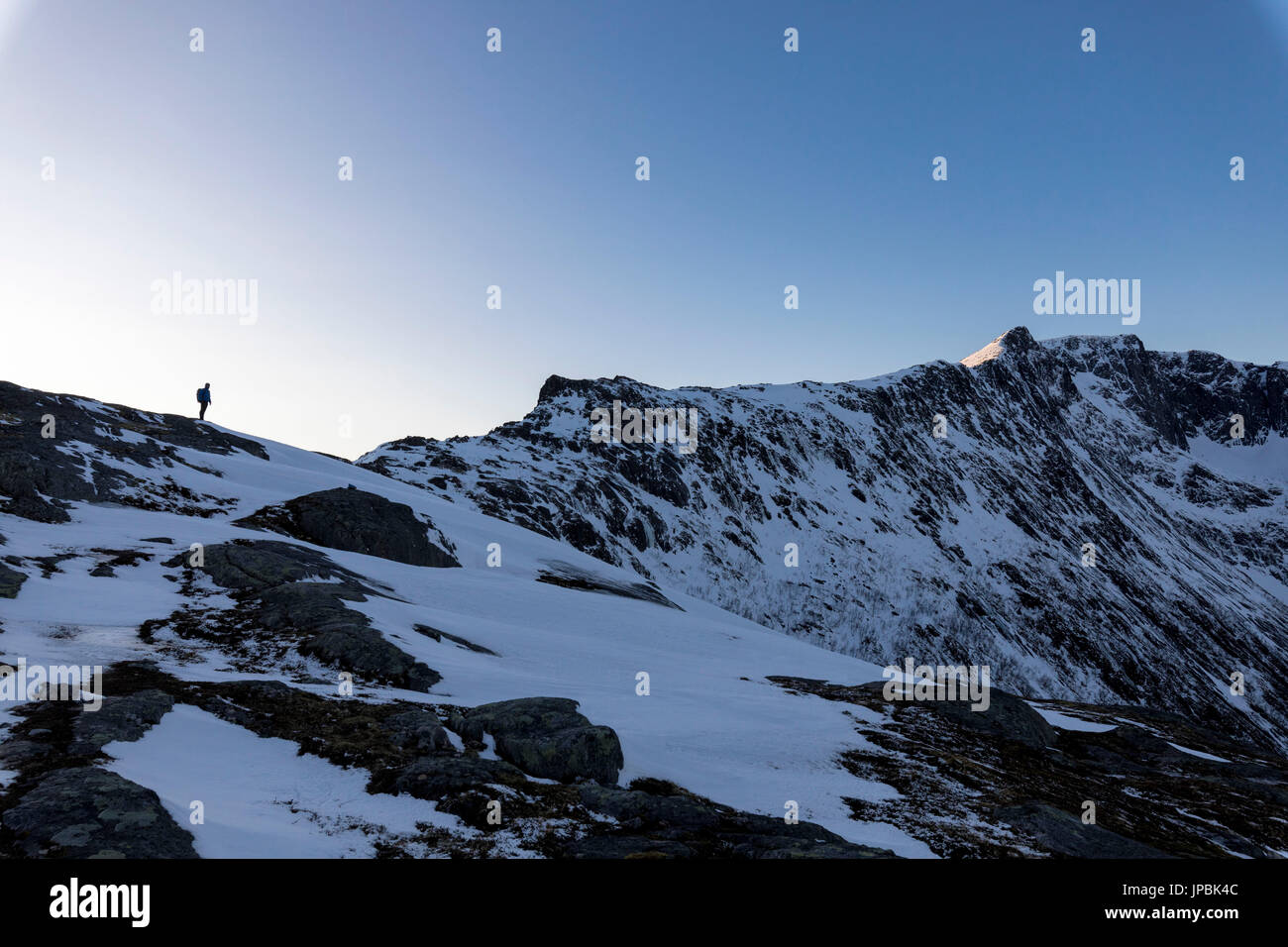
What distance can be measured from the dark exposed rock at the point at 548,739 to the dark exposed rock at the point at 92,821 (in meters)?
5.66

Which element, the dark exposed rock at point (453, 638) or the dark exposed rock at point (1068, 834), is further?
the dark exposed rock at point (453, 638)

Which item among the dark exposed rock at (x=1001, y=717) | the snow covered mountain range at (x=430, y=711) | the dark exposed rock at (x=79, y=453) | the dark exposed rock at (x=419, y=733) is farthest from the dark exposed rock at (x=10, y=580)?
the dark exposed rock at (x=1001, y=717)

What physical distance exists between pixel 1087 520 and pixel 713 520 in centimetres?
9128

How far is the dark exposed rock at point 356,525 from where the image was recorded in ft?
107

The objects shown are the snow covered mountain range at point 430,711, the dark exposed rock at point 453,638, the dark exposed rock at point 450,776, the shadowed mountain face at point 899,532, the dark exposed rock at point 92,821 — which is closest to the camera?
the dark exposed rock at point 92,821

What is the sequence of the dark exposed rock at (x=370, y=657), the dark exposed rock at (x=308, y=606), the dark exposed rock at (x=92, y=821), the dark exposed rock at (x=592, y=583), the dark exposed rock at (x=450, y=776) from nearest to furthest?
the dark exposed rock at (x=92, y=821) → the dark exposed rock at (x=450, y=776) → the dark exposed rock at (x=370, y=657) → the dark exposed rock at (x=308, y=606) → the dark exposed rock at (x=592, y=583)

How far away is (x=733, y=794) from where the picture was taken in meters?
12.8

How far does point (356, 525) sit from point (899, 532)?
87.0m

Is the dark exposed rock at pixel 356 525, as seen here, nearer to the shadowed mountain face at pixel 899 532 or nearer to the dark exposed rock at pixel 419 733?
the dark exposed rock at pixel 419 733

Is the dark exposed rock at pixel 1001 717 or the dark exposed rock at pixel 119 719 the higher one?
the dark exposed rock at pixel 119 719

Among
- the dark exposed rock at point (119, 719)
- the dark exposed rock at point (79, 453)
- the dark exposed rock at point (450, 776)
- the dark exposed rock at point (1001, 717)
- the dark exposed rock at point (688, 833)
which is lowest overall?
the dark exposed rock at point (1001, 717)

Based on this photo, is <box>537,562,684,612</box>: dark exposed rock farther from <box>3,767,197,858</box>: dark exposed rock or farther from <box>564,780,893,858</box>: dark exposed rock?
<box>3,767,197,858</box>: dark exposed rock
